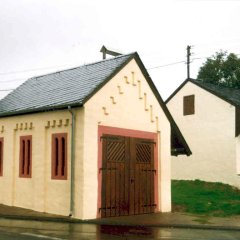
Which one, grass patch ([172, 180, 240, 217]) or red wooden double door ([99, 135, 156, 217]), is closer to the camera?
red wooden double door ([99, 135, 156, 217])

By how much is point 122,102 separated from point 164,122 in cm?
245

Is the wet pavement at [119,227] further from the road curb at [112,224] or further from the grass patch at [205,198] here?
the grass patch at [205,198]

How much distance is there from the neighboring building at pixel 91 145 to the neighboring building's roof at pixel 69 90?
Answer: 56 millimetres

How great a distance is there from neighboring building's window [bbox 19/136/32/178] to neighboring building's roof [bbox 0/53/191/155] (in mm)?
1071

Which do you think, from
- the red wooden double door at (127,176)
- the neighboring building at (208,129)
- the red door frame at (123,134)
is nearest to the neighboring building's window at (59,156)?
the red door frame at (123,134)

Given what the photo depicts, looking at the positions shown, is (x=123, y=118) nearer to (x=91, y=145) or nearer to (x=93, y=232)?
(x=91, y=145)

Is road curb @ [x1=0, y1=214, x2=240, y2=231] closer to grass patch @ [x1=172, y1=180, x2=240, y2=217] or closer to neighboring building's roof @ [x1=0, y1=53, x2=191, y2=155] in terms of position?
grass patch @ [x1=172, y1=180, x2=240, y2=217]

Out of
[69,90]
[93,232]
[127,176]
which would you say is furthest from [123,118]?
[93,232]

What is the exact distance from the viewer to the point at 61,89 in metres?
17.3

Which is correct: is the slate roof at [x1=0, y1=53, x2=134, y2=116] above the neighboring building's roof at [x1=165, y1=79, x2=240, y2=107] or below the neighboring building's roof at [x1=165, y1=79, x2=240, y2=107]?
below

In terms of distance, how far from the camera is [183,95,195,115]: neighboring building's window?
104 ft

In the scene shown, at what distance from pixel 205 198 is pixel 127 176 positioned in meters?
7.95

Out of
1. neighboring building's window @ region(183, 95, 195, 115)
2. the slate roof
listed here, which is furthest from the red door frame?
neighboring building's window @ region(183, 95, 195, 115)

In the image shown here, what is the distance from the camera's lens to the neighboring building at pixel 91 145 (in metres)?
14.9
